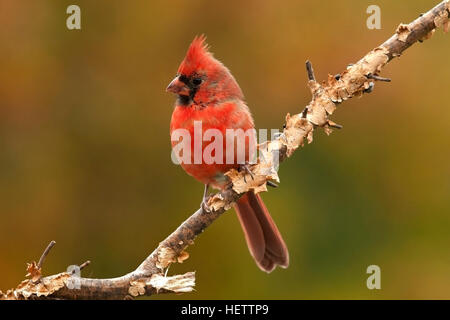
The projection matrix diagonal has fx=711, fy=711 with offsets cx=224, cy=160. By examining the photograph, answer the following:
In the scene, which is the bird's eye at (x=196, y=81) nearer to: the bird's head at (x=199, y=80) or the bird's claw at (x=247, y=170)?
the bird's head at (x=199, y=80)

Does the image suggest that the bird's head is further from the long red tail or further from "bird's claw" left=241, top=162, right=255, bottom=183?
the long red tail

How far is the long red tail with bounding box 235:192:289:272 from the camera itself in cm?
382

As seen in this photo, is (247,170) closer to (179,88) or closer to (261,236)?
(179,88)

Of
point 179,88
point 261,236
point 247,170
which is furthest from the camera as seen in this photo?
point 261,236

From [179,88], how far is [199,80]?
106 millimetres

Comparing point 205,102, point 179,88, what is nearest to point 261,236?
point 205,102

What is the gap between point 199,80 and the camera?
3393 mm

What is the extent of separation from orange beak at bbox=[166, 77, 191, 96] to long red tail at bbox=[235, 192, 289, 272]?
0.75 m

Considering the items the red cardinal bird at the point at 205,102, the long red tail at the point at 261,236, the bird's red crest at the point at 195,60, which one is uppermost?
the bird's red crest at the point at 195,60

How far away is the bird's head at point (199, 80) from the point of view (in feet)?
11.1

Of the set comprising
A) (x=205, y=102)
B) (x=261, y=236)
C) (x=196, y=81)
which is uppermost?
(x=196, y=81)

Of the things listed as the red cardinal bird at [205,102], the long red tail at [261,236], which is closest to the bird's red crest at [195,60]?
the red cardinal bird at [205,102]

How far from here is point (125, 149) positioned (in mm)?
5152

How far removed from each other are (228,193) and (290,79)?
235 cm
